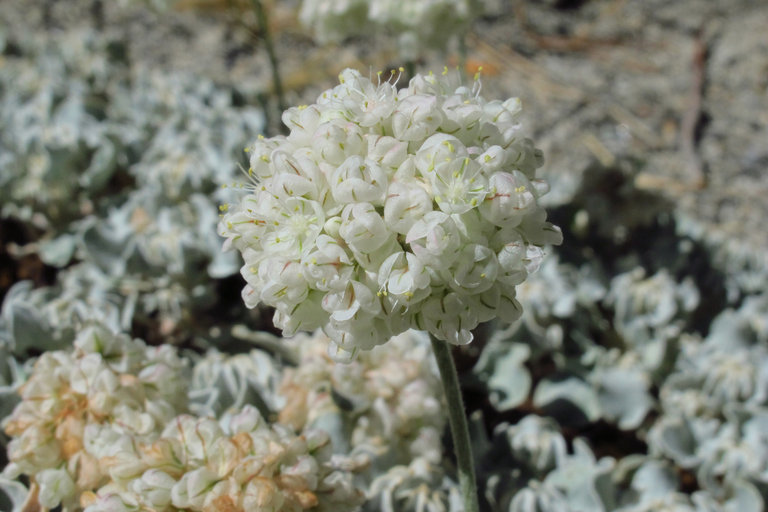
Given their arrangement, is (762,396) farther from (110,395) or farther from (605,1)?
(605,1)

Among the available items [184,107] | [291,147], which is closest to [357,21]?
[184,107]

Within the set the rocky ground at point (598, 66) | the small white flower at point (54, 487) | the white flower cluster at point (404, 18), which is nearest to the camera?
the small white flower at point (54, 487)

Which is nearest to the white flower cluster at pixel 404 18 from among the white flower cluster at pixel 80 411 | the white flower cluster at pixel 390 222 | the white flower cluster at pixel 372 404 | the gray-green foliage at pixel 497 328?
the gray-green foliage at pixel 497 328

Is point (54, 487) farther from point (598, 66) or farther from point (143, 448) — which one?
point (598, 66)

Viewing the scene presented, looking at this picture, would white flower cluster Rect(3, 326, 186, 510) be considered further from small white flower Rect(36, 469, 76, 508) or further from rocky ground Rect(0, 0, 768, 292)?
rocky ground Rect(0, 0, 768, 292)

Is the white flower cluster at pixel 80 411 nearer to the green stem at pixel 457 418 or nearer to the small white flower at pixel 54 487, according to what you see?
the small white flower at pixel 54 487

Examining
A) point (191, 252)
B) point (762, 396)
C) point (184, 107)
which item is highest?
point (184, 107)
